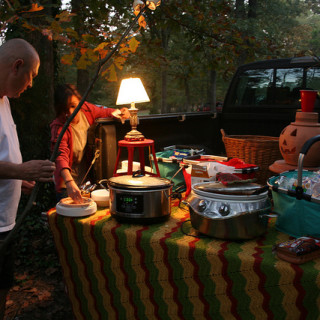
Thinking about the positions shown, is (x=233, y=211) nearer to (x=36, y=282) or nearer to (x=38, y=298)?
(x=38, y=298)

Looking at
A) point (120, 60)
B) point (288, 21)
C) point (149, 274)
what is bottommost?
point (149, 274)

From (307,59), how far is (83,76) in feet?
33.2

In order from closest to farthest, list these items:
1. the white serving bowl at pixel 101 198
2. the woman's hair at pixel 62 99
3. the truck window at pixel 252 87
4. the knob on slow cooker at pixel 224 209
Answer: the knob on slow cooker at pixel 224 209 < the white serving bowl at pixel 101 198 < the woman's hair at pixel 62 99 < the truck window at pixel 252 87

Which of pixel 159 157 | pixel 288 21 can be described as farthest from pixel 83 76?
pixel 288 21

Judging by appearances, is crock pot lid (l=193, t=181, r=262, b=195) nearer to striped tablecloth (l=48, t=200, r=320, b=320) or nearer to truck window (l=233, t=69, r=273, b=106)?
striped tablecloth (l=48, t=200, r=320, b=320)

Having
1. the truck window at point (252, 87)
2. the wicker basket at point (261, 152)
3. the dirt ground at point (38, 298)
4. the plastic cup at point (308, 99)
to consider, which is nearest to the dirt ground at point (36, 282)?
the dirt ground at point (38, 298)

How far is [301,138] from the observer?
6.82 feet

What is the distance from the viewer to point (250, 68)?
469cm

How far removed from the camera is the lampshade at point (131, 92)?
295 cm

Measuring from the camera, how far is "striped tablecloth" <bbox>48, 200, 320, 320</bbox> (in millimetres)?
1475

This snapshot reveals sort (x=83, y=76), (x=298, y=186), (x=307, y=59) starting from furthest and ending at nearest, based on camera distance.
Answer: (x=83, y=76) < (x=307, y=59) < (x=298, y=186)

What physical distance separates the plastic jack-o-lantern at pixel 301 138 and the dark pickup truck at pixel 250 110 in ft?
5.12

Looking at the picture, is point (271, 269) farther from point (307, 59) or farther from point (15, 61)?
point (307, 59)

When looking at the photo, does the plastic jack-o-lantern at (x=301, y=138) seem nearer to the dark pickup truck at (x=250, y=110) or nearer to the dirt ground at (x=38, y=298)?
the dark pickup truck at (x=250, y=110)
